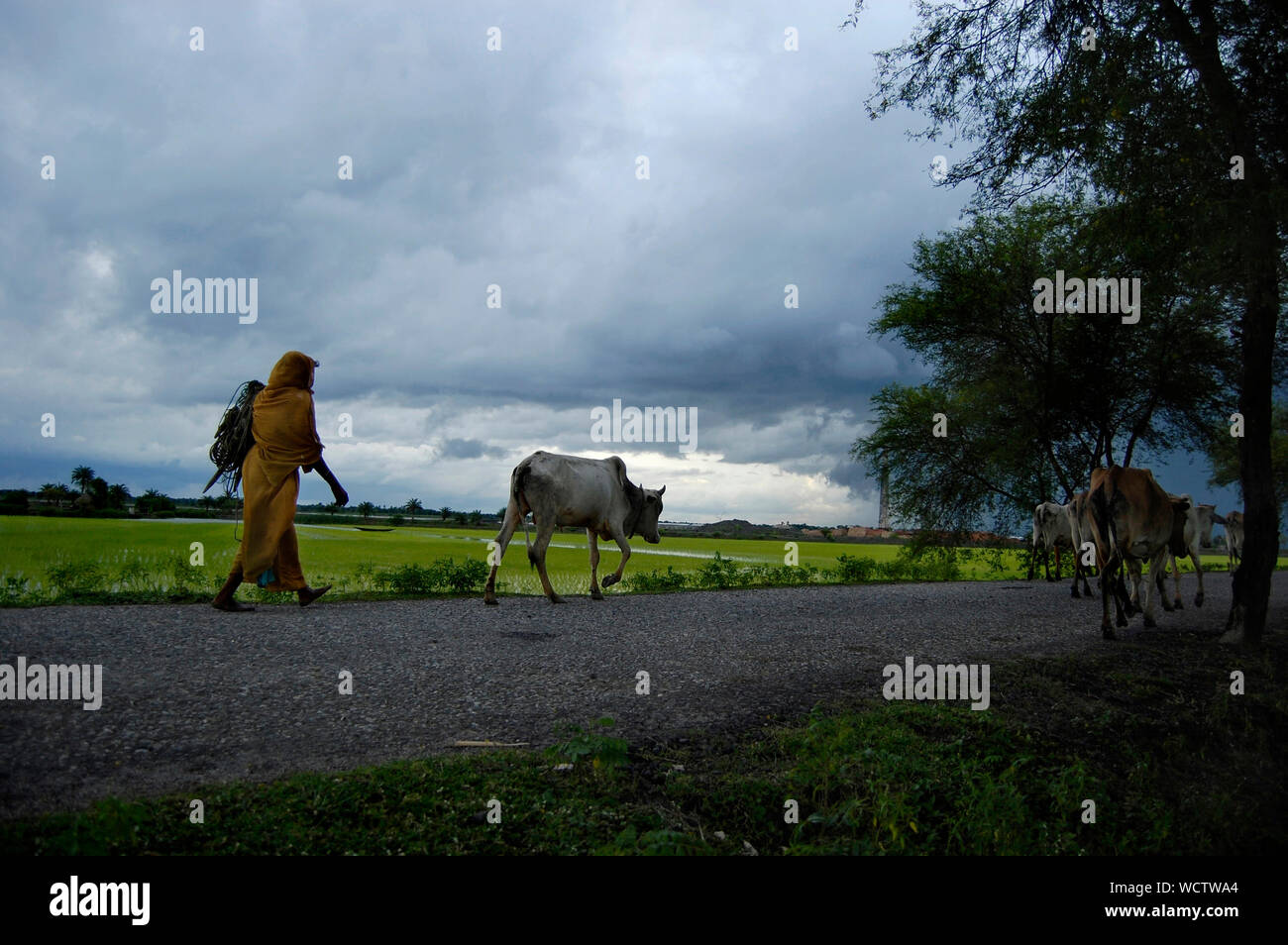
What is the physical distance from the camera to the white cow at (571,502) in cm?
1309

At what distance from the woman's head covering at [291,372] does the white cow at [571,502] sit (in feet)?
12.9

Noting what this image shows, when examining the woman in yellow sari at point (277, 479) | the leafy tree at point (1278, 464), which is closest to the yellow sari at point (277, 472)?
the woman in yellow sari at point (277, 479)

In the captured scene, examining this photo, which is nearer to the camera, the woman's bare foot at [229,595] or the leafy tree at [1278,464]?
the woman's bare foot at [229,595]

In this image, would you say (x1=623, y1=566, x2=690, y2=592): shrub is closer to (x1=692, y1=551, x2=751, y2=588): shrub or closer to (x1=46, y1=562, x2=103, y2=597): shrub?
(x1=692, y1=551, x2=751, y2=588): shrub

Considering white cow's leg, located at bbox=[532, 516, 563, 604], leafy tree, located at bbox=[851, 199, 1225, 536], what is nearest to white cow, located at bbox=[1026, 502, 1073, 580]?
leafy tree, located at bbox=[851, 199, 1225, 536]

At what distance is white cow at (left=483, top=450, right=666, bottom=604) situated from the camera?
13.1 m

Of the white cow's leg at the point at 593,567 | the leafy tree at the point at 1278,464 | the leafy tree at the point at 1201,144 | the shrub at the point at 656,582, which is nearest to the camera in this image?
the leafy tree at the point at 1201,144

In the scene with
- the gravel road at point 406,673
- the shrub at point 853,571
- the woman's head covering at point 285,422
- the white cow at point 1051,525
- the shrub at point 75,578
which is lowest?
the shrub at point 853,571

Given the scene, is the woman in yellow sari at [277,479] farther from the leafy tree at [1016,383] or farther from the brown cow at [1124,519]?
the leafy tree at [1016,383]

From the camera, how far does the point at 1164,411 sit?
2081 cm

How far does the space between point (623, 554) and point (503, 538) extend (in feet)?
7.98

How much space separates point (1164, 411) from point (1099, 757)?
19.6 m
